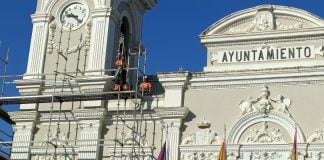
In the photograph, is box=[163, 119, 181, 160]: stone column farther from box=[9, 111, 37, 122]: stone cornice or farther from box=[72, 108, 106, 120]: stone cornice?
box=[9, 111, 37, 122]: stone cornice

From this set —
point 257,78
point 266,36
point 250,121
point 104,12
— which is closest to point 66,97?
point 104,12

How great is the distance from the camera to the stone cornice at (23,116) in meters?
23.1

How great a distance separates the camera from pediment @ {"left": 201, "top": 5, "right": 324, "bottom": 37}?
21.7 m

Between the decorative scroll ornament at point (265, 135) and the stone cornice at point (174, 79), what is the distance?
8.94ft

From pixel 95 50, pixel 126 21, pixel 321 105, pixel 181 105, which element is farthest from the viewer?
pixel 126 21

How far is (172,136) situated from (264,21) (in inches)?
185

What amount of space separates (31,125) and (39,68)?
209 centimetres

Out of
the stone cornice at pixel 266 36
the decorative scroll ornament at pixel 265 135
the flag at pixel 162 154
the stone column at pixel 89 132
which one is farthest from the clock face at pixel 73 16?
the decorative scroll ornament at pixel 265 135

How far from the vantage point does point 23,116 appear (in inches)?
912

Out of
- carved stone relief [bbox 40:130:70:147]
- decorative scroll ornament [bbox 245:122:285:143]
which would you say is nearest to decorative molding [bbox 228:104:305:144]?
decorative scroll ornament [bbox 245:122:285:143]

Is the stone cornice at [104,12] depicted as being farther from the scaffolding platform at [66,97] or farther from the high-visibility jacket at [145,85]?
the scaffolding platform at [66,97]

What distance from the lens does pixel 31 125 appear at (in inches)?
906

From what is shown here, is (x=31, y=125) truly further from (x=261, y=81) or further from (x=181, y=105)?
(x=261, y=81)

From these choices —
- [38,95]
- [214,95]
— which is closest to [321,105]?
[214,95]
